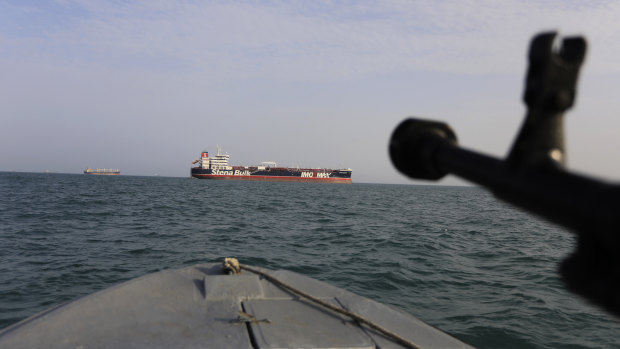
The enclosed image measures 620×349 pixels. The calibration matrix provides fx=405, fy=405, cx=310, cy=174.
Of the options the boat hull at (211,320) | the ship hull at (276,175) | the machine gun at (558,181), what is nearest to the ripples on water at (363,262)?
the boat hull at (211,320)

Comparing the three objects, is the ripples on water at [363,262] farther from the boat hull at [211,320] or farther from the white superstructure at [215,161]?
the white superstructure at [215,161]

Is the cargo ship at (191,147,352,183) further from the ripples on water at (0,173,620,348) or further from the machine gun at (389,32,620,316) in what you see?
the machine gun at (389,32,620,316)

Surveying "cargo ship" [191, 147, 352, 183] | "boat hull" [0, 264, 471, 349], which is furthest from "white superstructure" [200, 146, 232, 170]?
"boat hull" [0, 264, 471, 349]

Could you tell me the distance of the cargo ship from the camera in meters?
87.1

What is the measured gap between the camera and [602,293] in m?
0.60

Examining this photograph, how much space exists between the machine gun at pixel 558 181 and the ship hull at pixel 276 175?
8619 cm

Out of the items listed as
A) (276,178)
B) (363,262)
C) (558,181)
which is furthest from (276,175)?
(558,181)

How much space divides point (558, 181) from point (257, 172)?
88295 mm

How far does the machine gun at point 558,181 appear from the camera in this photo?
1.81 ft

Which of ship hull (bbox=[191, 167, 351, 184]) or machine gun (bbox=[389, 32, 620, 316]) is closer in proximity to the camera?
machine gun (bbox=[389, 32, 620, 316])

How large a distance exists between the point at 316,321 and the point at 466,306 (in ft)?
13.5

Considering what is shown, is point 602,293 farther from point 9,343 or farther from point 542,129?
point 9,343

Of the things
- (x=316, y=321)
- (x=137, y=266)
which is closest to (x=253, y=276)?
(x=316, y=321)

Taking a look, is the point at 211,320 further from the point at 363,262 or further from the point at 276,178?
the point at 276,178
